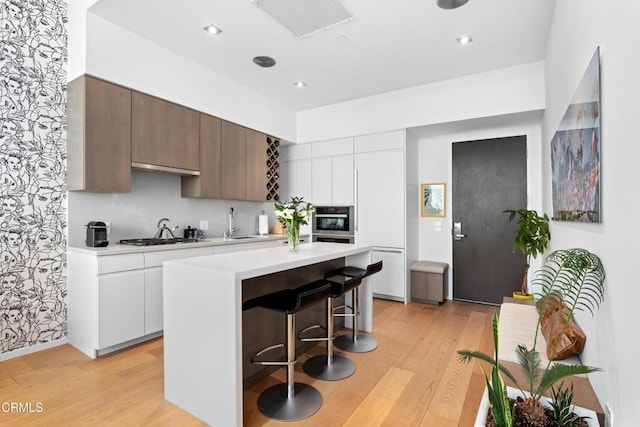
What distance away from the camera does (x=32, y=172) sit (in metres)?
2.86

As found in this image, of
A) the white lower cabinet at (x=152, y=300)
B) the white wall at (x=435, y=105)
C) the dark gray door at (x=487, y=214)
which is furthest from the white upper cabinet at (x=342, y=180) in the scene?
the white lower cabinet at (x=152, y=300)

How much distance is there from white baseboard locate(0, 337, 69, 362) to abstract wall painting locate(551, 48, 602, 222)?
4.12 meters

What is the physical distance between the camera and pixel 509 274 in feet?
14.1

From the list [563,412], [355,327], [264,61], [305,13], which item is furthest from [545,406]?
[264,61]

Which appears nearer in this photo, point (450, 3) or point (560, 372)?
point (560, 372)

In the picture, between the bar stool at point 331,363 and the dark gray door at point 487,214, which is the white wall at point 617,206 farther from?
the dark gray door at point 487,214

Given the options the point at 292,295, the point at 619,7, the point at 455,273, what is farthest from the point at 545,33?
the point at 292,295

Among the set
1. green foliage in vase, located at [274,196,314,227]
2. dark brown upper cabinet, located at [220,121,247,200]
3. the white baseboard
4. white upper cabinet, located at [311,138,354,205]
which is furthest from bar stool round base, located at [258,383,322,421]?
white upper cabinet, located at [311,138,354,205]

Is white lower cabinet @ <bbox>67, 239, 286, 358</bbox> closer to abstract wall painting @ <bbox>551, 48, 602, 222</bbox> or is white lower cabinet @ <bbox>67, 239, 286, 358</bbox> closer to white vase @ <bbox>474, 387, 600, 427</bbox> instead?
white vase @ <bbox>474, 387, 600, 427</bbox>

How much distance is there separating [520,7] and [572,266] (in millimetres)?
2319

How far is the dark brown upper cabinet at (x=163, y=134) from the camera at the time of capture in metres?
3.26

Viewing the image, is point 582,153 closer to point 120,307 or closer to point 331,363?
point 331,363

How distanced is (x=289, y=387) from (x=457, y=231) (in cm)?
340

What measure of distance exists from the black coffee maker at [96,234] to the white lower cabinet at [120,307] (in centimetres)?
36
